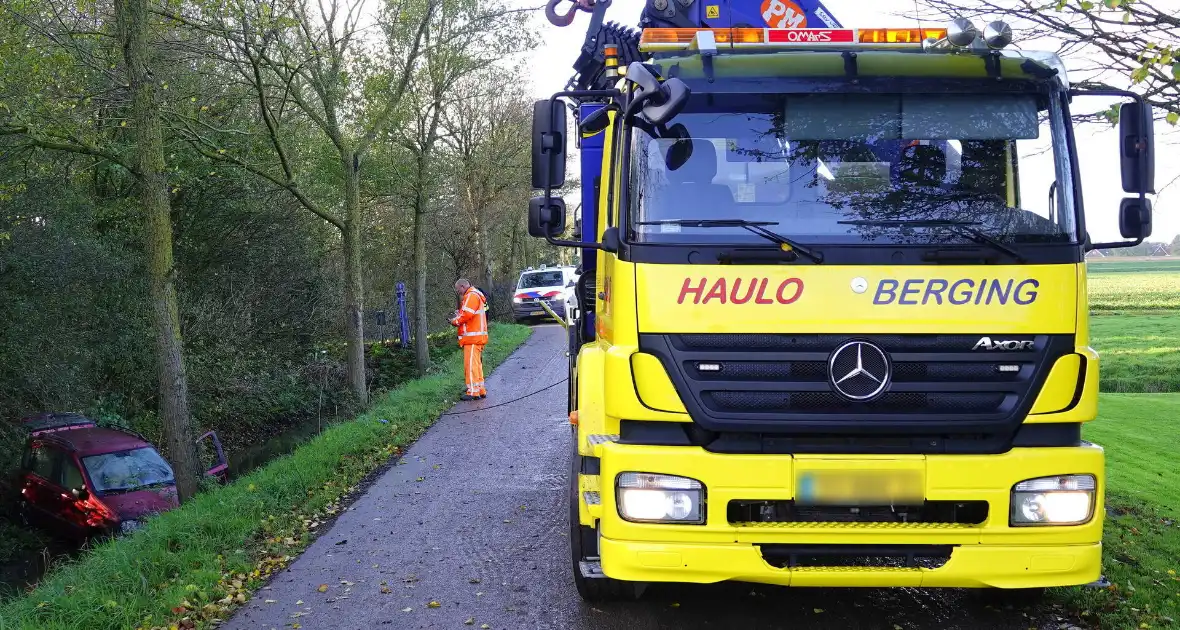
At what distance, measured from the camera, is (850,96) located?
172 inches

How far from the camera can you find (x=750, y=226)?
4.11m

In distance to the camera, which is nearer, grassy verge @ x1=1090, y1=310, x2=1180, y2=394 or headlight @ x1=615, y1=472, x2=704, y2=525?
headlight @ x1=615, y1=472, x2=704, y2=525

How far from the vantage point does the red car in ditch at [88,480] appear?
41.6 feet

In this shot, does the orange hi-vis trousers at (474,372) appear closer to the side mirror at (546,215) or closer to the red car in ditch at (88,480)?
the red car in ditch at (88,480)

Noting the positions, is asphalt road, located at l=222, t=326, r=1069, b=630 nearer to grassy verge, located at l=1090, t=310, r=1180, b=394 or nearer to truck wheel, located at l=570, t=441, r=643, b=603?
truck wheel, located at l=570, t=441, r=643, b=603

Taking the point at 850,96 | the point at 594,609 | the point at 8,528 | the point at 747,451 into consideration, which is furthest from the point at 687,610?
the point at 8,528

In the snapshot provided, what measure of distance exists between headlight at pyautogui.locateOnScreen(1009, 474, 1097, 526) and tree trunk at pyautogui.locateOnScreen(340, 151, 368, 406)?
43.0 feet

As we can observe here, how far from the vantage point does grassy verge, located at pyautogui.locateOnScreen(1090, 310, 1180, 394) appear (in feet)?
76.3

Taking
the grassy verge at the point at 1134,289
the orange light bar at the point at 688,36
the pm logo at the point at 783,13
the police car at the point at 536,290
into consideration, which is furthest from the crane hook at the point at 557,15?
the grassy verge at the point at 1134,289

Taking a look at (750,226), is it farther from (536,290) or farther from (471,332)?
(536,290)

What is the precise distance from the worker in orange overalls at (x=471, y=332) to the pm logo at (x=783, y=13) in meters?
7.67

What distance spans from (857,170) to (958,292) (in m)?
0.72

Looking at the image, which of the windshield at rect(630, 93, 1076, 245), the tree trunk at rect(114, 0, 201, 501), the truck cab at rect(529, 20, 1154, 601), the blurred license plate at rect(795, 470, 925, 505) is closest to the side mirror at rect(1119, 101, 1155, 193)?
the truck cab at rect(529, 20, 1154, 601)

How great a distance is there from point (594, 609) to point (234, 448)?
15201mm
